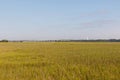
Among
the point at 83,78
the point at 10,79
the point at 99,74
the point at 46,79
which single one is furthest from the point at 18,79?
the point at 99,74

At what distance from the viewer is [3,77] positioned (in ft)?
40.0

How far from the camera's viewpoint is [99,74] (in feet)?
41.5

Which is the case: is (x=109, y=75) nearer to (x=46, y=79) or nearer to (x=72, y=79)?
(x=72, y=79)

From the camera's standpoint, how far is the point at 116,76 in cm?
1198

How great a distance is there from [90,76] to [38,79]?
2.69m

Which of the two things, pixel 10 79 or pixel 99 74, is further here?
pixel 99 74

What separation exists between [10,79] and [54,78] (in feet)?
7.05

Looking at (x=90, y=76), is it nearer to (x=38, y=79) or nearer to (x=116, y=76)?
(x=116, y=76)

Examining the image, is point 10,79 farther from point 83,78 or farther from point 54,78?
point 83,78

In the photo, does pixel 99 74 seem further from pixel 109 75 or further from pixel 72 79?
Answer: pixel 72 79

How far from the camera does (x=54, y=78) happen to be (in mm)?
11922

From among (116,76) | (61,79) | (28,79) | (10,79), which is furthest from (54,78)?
(116,76)

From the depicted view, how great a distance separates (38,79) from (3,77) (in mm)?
1931

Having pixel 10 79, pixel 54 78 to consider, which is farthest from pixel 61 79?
pixel 10 79
